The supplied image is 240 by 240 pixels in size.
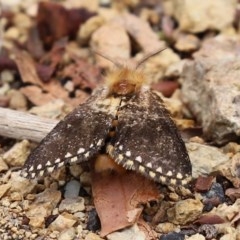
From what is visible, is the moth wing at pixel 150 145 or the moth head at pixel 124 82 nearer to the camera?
the moth wing at pixel 150 145

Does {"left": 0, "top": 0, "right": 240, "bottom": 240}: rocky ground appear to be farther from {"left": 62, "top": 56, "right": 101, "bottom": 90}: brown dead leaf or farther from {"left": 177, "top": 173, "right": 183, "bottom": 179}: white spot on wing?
{"left": 177, "top": 173, "right": 183, "bottom": 179}: white spot on wing

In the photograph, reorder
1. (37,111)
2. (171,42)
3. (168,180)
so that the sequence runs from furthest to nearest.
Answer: (171,42) < (37,111) < (168,180)

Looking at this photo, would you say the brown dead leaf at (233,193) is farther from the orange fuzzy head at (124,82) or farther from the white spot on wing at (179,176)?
the orange fuzzy head at (124,82)

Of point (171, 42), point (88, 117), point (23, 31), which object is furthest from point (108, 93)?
point (23, 31)

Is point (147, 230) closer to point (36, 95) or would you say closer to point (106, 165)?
point (106, 165)

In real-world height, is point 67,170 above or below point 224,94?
below

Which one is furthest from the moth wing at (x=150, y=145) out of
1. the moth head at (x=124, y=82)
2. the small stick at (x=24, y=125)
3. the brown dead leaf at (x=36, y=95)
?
the brown dead leaf at (x=36, y=95)

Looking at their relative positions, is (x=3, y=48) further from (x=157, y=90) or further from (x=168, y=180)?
(x=168, y=180)

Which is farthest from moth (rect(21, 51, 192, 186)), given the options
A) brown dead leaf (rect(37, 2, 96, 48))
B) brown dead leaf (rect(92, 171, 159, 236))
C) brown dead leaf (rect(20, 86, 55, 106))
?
brown dead leaf (rect(37, 2, 96, 48))
